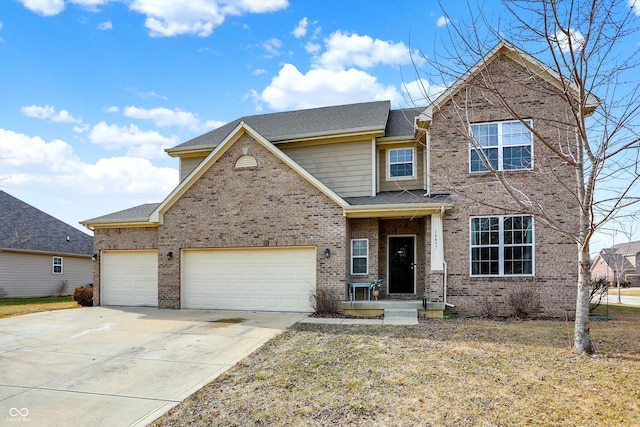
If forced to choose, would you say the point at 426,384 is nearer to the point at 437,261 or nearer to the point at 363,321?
the point at 363,321

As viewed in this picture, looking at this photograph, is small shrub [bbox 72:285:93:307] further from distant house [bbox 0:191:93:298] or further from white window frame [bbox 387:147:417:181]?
white window frame [bbox 387:147:417:181]

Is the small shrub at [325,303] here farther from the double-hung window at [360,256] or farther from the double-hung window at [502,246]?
the double-hung window at [502,246]

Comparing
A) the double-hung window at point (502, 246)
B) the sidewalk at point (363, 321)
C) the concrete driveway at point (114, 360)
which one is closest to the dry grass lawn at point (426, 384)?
the concrete driveway at point (114, 360)

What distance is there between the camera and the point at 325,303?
477 inches

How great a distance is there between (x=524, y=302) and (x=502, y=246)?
1666 mm

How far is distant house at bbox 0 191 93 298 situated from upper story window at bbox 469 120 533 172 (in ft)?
68.1

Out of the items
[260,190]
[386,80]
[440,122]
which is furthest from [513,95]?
[260,190]

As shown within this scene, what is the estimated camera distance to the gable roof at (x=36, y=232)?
2194cm

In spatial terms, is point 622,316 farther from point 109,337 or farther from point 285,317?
point 109,337

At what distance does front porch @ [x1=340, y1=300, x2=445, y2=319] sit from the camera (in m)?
11.6

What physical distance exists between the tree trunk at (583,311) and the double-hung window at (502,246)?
4854 millimetres

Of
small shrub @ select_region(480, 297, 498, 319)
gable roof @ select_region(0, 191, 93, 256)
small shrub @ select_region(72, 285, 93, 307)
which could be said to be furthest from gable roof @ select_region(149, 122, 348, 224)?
gable roof @ select_region(0, 191, 93, 256)

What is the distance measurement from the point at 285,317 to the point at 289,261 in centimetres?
207

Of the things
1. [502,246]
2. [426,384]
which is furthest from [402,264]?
[426,384]
